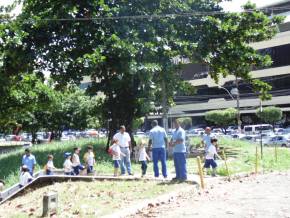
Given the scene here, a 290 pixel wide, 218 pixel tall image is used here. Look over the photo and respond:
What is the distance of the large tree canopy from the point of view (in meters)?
19.0

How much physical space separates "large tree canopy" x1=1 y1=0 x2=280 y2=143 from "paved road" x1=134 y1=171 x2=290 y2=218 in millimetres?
7354

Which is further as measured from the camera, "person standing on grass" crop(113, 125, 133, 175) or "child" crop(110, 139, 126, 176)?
"person standing on grass" crop(113, 125, 133, 175)

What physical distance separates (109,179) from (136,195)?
9.01ft

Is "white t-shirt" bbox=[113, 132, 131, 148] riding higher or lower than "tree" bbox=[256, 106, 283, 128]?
lower

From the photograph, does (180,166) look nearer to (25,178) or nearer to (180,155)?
(180,155)

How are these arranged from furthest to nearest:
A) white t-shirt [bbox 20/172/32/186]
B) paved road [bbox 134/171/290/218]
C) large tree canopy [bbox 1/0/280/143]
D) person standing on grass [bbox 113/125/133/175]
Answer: large tree canopy [bbox 1/0/280/143], person standing on grass [bbox 113/125/133/175], white t-shirt [bbox 20/172/32/186], paved road [bbox 134/171/290/218]

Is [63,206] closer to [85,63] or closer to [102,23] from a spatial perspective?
[85,63]

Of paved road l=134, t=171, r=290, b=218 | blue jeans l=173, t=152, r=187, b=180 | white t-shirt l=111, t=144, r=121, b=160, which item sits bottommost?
paved road l=134, t=171, r=290, b=218

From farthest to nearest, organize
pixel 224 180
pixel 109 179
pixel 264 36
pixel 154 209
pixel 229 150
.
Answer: pixel 229 150, pixel 264 36, pixel 224 180, pixel 109 179, pixel 154 209

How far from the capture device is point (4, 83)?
2077 centimetres

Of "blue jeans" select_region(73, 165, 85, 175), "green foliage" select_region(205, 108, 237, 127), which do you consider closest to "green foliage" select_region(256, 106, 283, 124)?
"green foliage" select_region(205, 108, 237, 127)

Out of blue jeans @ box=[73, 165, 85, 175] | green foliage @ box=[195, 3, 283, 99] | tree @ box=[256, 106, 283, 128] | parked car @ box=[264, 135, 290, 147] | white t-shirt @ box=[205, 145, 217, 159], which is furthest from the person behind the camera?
tree @ box=[256, 106, 283, 128]

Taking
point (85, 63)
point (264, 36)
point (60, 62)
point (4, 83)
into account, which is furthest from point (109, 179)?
point (264, 36)

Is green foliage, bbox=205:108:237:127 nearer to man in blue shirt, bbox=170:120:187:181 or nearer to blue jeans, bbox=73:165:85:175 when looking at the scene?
blue jeans, bbox=73:165:85:175
